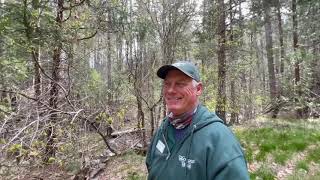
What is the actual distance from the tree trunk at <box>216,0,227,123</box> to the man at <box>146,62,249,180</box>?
10276mm

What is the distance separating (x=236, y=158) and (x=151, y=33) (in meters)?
9.17

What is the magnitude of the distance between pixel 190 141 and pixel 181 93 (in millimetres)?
409

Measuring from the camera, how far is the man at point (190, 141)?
2215 millimetres

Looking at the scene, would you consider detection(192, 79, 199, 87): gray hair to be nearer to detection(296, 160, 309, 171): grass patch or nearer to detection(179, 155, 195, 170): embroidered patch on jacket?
detection(179, 155, 195, 170): embroidered patch on jacket

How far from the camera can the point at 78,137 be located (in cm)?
729

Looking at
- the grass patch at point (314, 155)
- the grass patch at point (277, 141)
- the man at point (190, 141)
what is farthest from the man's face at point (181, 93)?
the grass patch at point (314, 155)

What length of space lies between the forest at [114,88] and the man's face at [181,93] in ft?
13.4

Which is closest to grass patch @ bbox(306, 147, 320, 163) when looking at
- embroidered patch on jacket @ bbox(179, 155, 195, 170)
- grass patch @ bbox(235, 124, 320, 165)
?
grass patch @ bbox(235, 124, 320, 165)

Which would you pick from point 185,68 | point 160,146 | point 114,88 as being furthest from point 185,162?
point 114,88

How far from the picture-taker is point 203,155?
2.28 metres

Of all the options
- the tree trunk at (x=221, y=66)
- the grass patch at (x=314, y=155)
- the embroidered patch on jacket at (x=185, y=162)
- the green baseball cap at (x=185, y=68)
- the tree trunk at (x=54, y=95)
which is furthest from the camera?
the tree trunk at (x=221, y=66)

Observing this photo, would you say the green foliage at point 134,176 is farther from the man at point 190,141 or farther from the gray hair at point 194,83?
the gray hair at point 194,83

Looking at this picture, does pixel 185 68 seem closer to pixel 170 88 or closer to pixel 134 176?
pixel 170 88

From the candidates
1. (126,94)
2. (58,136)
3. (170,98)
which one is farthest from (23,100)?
(170,98)
